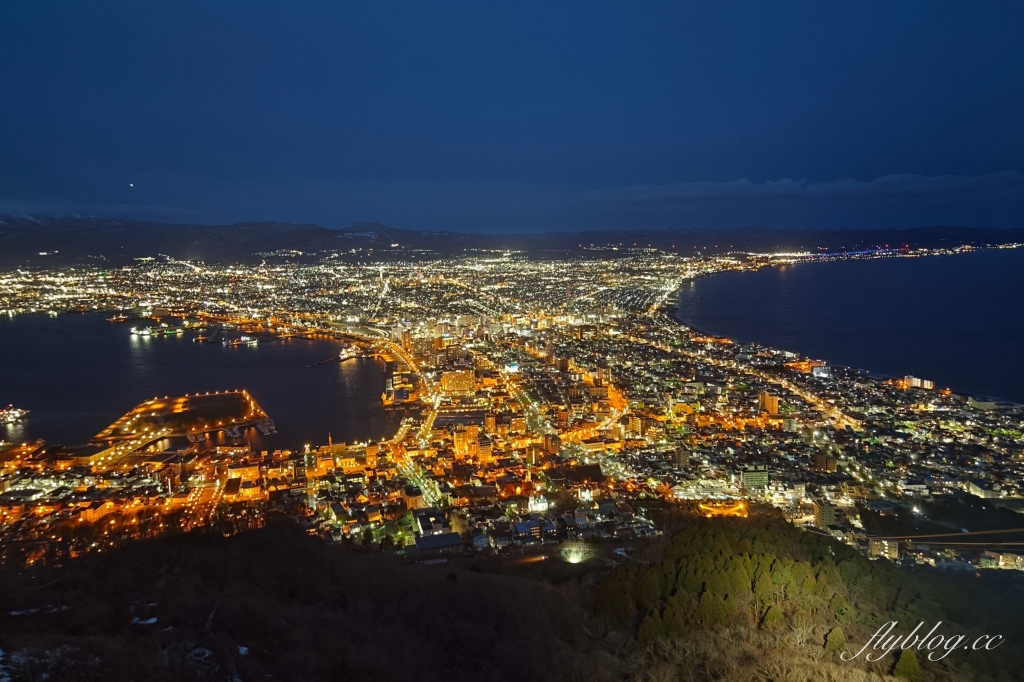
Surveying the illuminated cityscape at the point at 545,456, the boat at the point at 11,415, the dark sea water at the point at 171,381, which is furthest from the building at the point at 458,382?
the boat at the point at 11,415

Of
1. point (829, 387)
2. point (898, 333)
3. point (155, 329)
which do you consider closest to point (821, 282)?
point (898, 333)

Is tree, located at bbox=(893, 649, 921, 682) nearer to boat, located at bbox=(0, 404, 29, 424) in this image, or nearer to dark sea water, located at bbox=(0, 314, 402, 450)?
dark sea water, located at bbox=(0, 314, 402, 450)

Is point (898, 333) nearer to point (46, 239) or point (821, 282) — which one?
point (821, 282)

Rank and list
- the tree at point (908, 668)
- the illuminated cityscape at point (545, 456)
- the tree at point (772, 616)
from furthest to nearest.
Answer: the illuminated cityscape at point (545, 456) < the tree at point (772, 616) < the tree at point (908, 668)

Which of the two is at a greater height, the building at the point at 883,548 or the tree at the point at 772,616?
the tree at the point at 772,616

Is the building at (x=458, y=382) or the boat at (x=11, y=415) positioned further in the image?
the building at (x=458, y=382)

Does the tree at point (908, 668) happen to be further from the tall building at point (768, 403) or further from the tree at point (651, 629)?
the tall building at point (768, 403)

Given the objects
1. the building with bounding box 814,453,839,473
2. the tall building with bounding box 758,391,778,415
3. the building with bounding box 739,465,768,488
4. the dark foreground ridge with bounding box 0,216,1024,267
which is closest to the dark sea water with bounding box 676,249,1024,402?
the tall building with bounding box 758,391,778,415
